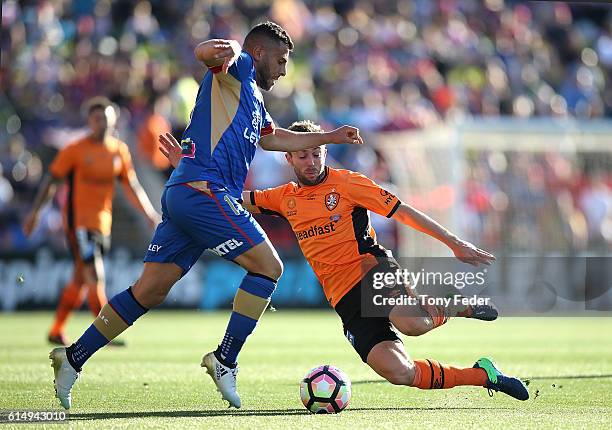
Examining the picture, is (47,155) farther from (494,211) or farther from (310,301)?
(494,211)

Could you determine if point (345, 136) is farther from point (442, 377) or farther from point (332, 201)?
point (442, 377)

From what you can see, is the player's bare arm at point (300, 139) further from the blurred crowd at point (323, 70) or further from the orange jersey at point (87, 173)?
the blurred crowd at point (323, 70)

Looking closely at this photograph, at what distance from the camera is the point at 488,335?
14.5 metres

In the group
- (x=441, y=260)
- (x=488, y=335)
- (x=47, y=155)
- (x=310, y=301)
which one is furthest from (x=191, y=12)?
(x=488, y=335)

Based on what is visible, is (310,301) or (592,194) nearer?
(310,301)

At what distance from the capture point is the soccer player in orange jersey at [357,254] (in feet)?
24.0

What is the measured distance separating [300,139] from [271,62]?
1.80ft

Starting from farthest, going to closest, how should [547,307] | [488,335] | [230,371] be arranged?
[547,307] → [488,335] → [230,371]

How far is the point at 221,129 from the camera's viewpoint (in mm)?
6938

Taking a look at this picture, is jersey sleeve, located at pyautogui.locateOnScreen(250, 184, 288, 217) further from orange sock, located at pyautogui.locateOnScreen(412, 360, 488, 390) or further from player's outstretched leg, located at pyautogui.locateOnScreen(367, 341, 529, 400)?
orange sock, located at pyautogui.locateOnScreen(412, 360, 488, 390)

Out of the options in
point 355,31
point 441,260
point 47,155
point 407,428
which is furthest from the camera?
point 355,31

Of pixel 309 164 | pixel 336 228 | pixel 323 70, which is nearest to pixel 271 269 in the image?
pixel 336 228

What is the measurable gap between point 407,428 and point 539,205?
582 inches

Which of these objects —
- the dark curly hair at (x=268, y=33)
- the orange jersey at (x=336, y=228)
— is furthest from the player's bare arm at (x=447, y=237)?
the dark curly hair at (x=268, y=33)
